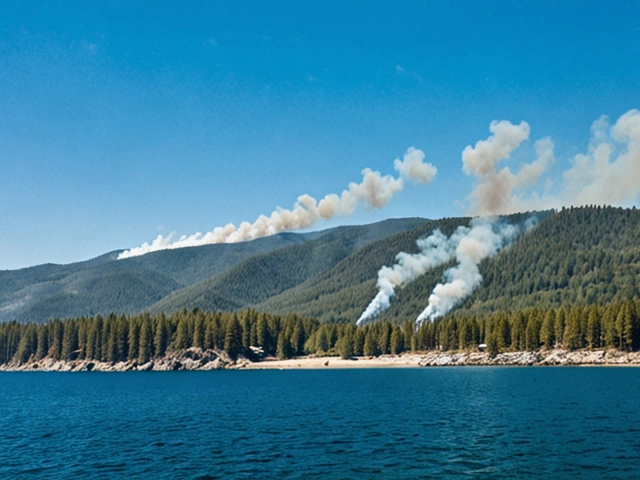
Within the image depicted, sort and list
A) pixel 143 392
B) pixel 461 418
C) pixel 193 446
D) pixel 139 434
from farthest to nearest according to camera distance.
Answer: pixel 143 392
pixel 461 418
pixel 139 434
pixel 193 446

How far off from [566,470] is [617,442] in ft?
48.3

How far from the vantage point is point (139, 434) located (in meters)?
79.3

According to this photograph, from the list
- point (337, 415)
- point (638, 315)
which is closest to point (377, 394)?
point (337, 415)

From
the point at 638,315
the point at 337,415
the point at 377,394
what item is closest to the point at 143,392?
the point at 377,394

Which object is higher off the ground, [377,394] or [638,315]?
[638,315]

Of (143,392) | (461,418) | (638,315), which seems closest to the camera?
(461,418)

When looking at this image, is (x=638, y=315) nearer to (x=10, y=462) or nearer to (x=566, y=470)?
(x=566, y=470)

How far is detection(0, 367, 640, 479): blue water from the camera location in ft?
188

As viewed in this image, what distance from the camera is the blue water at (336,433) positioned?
57188 mm

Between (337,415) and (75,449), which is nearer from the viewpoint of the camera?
(75,449)

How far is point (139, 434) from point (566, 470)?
1961 inches

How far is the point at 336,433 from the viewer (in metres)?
75.8

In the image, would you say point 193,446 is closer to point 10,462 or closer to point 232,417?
point 10,462

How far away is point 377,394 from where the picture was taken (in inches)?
4902
